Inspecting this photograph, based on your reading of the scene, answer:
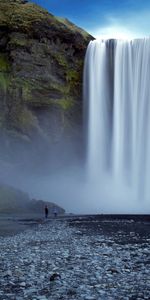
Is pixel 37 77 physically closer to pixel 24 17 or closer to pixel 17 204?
pixel 24 17

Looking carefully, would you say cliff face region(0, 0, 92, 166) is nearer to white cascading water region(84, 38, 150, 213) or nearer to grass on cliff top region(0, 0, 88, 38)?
grass on cliff top region(0, 0, 88, 38)

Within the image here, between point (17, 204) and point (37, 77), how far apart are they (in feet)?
83.9

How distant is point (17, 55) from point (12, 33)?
4216mm

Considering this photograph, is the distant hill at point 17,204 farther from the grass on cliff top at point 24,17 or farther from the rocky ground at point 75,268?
the grass on cliff top at point 24,17

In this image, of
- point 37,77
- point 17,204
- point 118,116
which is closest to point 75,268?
point 17,204

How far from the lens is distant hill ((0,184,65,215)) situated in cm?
5494

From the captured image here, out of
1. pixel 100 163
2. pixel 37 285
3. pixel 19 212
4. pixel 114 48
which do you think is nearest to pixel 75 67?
pixel 114 48

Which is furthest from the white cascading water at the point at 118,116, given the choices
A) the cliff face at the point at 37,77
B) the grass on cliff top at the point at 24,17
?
the grass on cliff top at the point at 24,17

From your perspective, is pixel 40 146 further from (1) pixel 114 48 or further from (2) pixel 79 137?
(1) pixel 114 48

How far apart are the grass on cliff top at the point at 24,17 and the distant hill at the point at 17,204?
30.8 m

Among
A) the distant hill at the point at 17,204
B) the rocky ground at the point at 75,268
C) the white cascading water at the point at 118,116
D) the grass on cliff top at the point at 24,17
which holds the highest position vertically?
the grass on cliff top at the point at 24,17

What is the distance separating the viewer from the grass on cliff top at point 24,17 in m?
75.1

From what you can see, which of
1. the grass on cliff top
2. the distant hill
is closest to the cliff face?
the grass on cliff top

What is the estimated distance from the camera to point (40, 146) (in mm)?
73000
